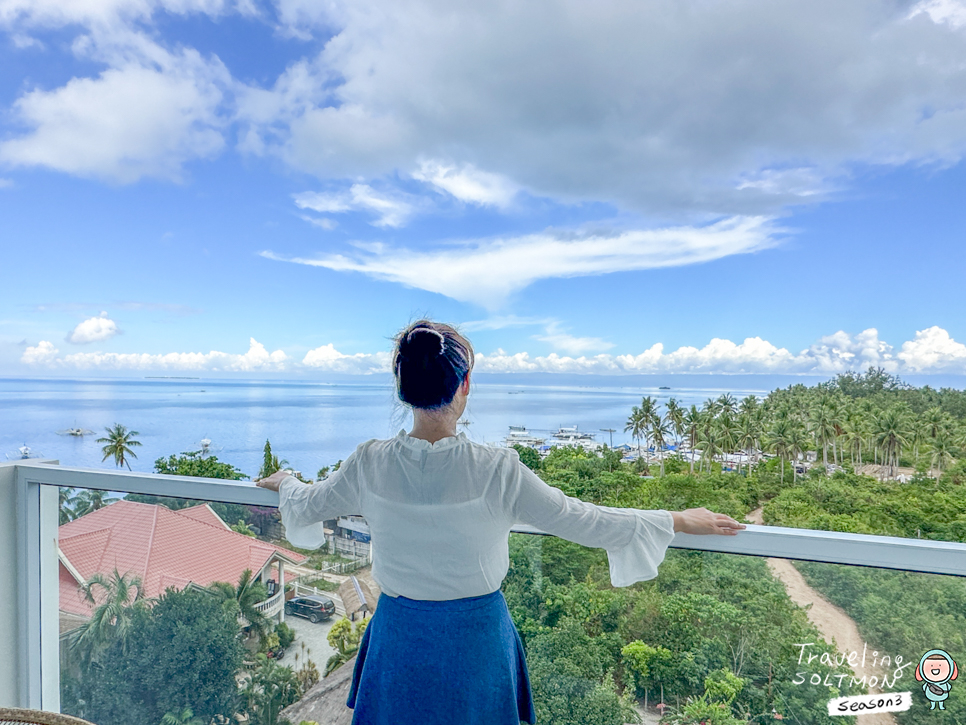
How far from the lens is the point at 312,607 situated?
174 centimetres

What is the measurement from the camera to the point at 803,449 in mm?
19328

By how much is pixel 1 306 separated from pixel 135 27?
2194cm

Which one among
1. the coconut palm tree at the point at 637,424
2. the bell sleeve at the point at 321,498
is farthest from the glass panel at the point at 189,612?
the coconut palm tree at the point at 637,424

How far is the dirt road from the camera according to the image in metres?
1.21

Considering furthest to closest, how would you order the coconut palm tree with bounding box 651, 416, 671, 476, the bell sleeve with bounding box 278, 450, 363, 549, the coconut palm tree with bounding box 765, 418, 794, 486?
the coconut palm tree with bounding box 651, 416, 671, 476 < the coconut palm tree with bounding box 765, 418, 794, 486 < the bell sleeve with bounding box 278, 450, 363, 549

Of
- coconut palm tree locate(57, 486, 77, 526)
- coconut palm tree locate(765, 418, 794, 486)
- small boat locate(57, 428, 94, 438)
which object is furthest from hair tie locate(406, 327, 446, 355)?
small boat locate(57, 428, 94, 438)

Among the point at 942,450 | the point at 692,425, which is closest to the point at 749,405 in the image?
the point at 692,425

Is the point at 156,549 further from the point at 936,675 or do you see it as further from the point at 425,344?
the point at 936,675

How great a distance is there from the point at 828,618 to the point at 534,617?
0.66m

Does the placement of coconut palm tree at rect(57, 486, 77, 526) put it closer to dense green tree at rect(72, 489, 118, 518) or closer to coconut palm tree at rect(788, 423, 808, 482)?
dense green tree at rect(72, 489, 118, 518)

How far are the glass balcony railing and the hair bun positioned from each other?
599mm

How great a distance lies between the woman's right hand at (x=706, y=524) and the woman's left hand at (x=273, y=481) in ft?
3.40

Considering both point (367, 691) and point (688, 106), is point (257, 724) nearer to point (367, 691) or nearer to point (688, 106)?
point (367, 691)

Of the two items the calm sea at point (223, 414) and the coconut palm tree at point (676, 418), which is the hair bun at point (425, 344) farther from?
the coconut palm tree at point (676, 418)
